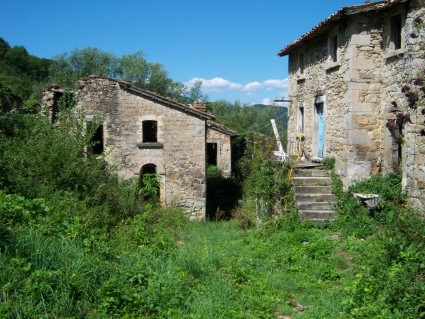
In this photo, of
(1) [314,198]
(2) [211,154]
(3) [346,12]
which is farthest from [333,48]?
(2) [211,154]

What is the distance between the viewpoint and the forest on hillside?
16.2 ft

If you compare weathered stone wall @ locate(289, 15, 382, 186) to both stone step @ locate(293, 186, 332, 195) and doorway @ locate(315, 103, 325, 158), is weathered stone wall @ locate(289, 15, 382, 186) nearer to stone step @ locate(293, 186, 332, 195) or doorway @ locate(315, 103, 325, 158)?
stone step @ locate(293, 186, 332, 195)

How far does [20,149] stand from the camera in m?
11.2

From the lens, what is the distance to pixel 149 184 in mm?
14234

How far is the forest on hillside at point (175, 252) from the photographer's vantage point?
4938mm

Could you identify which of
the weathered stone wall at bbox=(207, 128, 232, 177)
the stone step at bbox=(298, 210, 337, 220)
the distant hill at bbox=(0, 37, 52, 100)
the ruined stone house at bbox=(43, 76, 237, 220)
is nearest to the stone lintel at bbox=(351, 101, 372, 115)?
the stone step at bbox=(298, 210, 337, 220)

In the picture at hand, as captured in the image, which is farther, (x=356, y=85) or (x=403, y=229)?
(x=356, y=85)

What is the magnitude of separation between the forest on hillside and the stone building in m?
0.71

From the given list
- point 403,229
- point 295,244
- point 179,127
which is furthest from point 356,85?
point 179,127

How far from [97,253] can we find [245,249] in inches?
148

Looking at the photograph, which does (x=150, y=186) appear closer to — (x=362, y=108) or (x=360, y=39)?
(x=362, y=108)

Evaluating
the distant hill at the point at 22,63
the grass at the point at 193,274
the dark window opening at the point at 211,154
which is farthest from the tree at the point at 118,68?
the grass at the point at 193,274

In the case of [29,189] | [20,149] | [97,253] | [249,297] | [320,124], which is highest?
[320,124]

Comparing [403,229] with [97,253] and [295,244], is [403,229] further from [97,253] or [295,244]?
[97,253]
